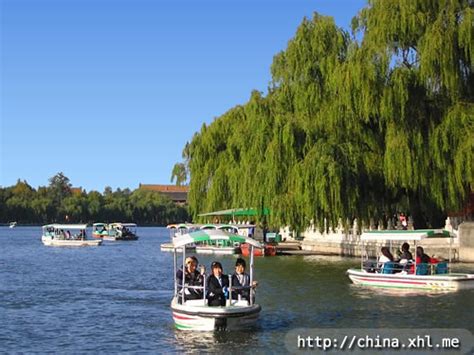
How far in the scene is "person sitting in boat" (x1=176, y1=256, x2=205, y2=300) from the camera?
21438mm

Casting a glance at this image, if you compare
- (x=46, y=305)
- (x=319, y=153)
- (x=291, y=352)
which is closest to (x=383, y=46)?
(x=319, y=153)

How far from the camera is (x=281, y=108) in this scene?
47.4m

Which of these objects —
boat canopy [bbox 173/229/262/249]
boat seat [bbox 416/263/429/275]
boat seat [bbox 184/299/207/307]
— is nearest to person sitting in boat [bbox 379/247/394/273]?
boat seat [bbox 416/263/429/275]

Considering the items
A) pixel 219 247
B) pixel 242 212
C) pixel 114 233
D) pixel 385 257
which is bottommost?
pixel 385 257

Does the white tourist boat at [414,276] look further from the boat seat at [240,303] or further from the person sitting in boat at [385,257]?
the boat seat at [240,303]

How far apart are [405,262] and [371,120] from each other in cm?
1194

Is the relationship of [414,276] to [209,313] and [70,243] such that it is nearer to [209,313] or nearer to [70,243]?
[209,313]

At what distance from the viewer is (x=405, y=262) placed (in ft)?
102

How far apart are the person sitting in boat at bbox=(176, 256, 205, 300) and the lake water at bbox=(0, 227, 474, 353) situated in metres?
1.04

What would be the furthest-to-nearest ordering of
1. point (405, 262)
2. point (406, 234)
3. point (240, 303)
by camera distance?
point (406, 234) < point (405, 262) < point (240, 303)

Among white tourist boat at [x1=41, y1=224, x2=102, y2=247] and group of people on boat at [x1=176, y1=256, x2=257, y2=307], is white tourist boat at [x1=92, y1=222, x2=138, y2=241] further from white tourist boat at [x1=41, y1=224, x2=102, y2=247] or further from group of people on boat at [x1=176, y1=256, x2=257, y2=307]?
group of people on boat at [x1=176, y1=256, x2=257, y2=307]

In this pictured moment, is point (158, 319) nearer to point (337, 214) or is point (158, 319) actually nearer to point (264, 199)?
point (337, 214)

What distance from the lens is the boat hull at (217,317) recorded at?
20.1 m

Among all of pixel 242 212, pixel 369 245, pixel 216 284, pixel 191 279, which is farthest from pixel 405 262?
pixel 242 212
